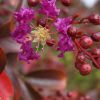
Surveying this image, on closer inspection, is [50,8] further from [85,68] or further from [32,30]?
[85,68]

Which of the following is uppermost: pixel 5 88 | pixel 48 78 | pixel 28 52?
pixel 28 52

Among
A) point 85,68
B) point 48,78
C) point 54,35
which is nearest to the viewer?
point 85,68

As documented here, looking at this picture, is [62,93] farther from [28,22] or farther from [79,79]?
[79,79]

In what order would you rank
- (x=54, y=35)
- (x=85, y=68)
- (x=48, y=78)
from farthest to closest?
(x=48, y=78) < (x=54, y=35) < (x=85, y=68)

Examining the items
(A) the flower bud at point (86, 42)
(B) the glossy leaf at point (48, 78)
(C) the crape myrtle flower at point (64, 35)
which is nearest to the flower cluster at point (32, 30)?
(C) the crape myrtle flower at point (64, 35)

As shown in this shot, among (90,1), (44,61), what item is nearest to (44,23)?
(44,61)

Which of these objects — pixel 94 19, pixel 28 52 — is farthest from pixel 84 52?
pixel 28 52

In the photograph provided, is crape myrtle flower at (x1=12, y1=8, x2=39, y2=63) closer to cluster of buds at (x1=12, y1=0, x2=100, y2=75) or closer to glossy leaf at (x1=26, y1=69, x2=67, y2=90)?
cluster of buds at (x1=12, y1=0, x2=100, y2=75)
